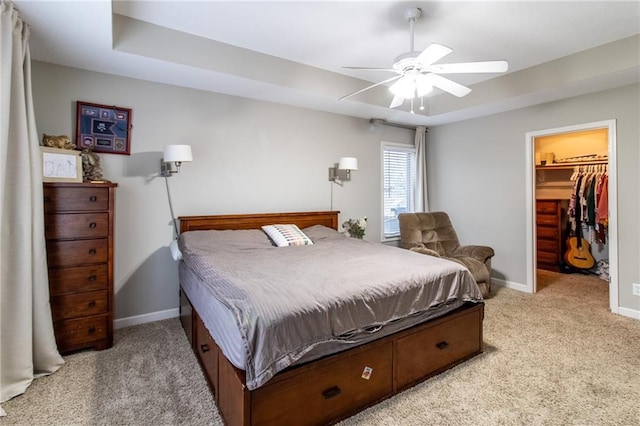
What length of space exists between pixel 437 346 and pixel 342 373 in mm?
811

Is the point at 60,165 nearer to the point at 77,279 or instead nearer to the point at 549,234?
the point at 77,279

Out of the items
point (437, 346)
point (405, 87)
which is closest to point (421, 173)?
point (405, 87)

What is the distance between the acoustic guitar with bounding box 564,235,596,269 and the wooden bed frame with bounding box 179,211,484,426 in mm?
3637

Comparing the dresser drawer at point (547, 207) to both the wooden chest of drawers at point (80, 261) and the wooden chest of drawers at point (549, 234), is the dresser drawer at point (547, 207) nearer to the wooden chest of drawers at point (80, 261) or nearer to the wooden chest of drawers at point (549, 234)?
the wooden chest of drawers at point (549, 234)

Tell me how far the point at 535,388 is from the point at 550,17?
2691 millimetres

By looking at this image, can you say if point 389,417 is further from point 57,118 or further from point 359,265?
point 57,118

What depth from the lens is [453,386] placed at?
2.03 m

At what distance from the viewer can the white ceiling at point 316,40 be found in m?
2.26

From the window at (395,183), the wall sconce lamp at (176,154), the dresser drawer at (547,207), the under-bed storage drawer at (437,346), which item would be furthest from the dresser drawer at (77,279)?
the dresser drawer at (547,207)

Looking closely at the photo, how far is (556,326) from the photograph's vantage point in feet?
9.68

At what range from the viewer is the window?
4.89 m

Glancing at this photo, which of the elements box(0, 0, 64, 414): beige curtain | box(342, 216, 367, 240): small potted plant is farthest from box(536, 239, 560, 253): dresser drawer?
box(0, 0, 64, 414): beige curtain

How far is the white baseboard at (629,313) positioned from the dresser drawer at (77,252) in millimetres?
4925

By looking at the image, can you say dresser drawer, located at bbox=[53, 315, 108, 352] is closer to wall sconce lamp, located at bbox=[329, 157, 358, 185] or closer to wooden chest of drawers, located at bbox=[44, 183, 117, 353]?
wooden chest of drawers, located at bbox=[44, 183, 117, 353]
